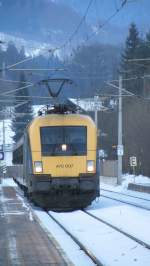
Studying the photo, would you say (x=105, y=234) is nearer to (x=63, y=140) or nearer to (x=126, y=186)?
(x=63, y=140)

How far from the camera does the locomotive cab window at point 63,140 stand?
23.5m

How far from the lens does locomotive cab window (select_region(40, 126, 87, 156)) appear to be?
927 inches

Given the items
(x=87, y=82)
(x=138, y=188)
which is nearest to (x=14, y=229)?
(x=138, y=188)

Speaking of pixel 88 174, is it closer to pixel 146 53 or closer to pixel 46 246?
pixel 46 246

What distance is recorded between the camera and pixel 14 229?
57.5 ft

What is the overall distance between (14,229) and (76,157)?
20.7 ft

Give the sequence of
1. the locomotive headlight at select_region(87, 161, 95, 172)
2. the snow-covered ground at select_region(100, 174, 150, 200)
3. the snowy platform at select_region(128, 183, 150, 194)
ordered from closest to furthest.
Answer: the locomotive headlight at select_region(87, 161, 95, 172)
the snow-covered ground at select_region(100, 174, 150, 200)
the snowy platform at select_region(128, 183, 150, 194)

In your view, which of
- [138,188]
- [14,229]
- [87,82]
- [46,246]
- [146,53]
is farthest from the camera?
[87,82]

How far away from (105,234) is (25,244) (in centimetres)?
223

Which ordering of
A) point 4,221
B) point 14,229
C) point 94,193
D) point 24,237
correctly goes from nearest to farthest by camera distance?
point 24,237 < point 14,229 < point 4,221 < point 94,193

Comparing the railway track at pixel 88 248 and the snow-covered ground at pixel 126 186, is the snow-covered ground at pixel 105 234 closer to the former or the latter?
the railway track at pixel 88 248

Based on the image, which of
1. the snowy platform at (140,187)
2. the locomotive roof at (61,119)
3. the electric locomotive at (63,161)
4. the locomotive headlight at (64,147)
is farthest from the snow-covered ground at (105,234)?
the snowy platform at (140,187)

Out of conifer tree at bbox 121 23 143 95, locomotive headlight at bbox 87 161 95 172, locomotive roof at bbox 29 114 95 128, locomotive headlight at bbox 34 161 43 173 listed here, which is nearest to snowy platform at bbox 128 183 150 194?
locomotive roof at bbox 29 114 95 128

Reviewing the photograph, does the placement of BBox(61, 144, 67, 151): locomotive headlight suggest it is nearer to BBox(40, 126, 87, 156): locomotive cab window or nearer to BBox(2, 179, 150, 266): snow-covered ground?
BBox(40, 126, 87, 156): locomotive cab window
